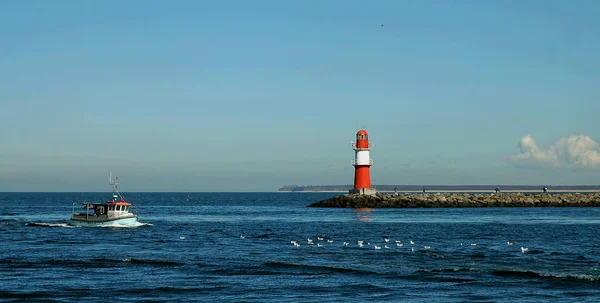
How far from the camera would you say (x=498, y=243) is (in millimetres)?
51594

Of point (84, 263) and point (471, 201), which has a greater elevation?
point (471, 201)

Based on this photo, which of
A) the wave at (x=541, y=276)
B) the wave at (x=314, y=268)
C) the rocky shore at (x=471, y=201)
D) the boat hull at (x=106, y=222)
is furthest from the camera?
the rocky shore at (x=471, y=201)

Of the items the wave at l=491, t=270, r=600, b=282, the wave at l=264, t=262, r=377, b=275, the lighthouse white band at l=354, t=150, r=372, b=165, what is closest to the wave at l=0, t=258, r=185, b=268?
the wave at l=264, t=262, r=377, b=275

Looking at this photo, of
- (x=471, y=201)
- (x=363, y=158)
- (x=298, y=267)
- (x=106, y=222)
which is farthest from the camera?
(x=471, y=201)

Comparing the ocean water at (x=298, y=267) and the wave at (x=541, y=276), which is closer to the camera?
the ocean water at (x=298, y=267)

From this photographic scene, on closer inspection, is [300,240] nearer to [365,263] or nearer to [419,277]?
[365,263]

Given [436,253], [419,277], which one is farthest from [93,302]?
[436,253]

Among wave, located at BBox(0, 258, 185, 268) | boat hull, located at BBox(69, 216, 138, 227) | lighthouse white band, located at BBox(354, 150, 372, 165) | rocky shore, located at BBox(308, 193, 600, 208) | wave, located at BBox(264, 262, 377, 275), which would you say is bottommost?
wave, located at BBox(0, 258, 185, 268)

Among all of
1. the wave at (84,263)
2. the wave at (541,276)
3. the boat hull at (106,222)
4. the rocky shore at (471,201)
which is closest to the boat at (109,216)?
the boat hull at (106,222)

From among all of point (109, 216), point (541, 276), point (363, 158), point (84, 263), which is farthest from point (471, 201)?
point (84, 263)

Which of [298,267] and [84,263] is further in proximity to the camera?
[84,263]

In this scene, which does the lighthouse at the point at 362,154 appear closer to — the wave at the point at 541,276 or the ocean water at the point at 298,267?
the ocean water at the point at 298,267

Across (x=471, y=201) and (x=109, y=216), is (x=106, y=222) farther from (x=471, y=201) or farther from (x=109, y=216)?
(x=471, y=201)

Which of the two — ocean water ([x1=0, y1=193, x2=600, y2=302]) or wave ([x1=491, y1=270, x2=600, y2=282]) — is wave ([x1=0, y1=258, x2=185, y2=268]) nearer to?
ocean water ([x1=0, y1=193, x2=600, y2=302])
